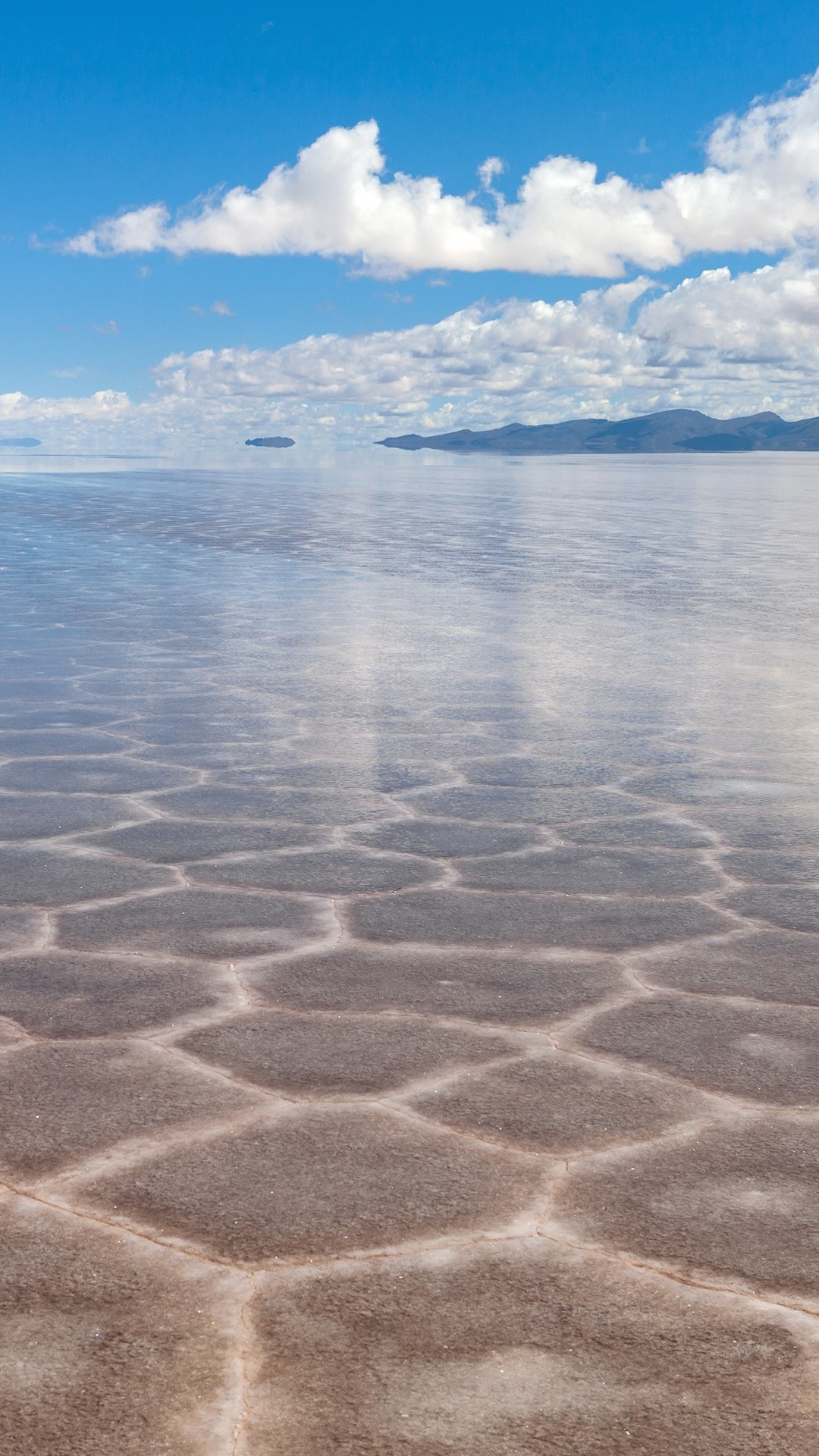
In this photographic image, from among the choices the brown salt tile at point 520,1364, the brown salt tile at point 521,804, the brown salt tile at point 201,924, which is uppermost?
the brown salt tile at point 521,804

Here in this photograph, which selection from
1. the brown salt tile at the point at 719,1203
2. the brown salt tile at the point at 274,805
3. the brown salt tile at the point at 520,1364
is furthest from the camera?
the brown salt tile at the point at 274,805

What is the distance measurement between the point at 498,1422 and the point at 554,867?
3.12m

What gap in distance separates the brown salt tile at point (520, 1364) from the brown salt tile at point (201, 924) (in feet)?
6.12

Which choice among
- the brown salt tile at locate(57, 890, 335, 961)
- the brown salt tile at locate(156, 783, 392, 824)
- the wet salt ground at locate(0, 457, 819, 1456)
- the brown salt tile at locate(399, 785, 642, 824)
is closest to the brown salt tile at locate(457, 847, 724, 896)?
the wet salt ground at locate(0, 457, 819, 1456)

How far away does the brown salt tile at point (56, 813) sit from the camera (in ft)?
18.4

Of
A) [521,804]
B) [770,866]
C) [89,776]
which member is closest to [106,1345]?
[770,866]

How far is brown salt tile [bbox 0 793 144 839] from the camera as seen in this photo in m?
5.61

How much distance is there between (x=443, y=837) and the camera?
18.3ft

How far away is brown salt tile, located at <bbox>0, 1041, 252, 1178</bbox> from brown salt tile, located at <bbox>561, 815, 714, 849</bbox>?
249 centimetres

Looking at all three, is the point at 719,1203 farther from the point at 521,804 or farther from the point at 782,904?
the point at 521,804

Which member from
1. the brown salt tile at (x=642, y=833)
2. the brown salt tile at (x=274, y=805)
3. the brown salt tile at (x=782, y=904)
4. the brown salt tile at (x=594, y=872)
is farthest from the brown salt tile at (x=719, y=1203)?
the brown salt tile at (x=274, y=805)

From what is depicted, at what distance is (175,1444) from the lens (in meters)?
2.08

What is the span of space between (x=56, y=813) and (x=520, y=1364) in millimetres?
4047

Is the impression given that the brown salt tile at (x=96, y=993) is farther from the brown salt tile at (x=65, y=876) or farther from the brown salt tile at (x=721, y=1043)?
the brown salt tile at (x=721, y=1043)
